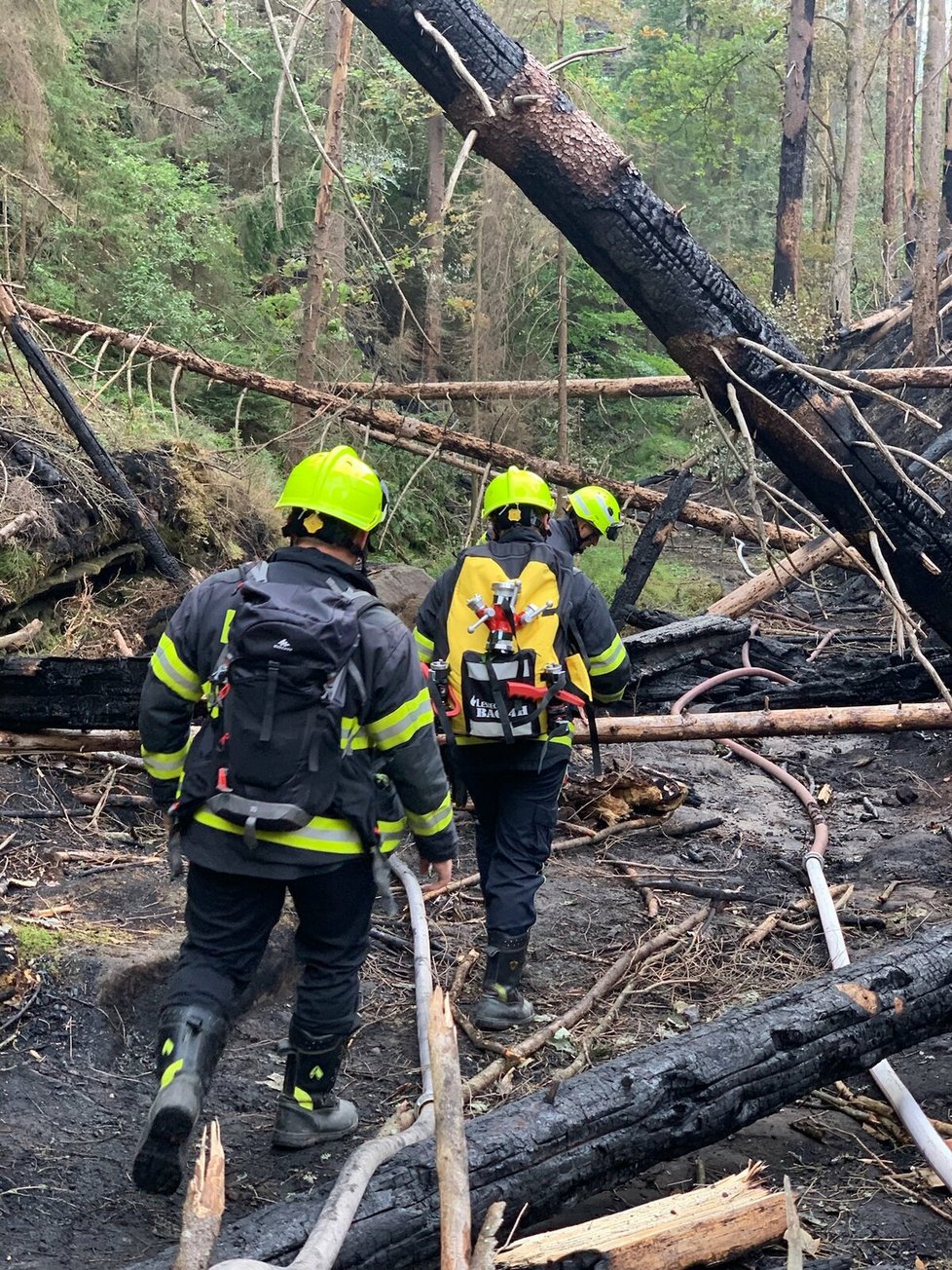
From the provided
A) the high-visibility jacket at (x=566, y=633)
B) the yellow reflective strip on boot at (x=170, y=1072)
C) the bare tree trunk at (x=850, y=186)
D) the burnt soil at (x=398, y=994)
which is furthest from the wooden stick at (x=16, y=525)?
the bare tree trunk at (x=850, y=186)

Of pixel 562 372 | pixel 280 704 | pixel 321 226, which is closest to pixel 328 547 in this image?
pixel 280 704

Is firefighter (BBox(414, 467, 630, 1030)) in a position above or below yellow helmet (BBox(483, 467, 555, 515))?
below

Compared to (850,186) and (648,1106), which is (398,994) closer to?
(648,1106)

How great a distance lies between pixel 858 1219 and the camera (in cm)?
328

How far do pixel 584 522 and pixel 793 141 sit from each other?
1868 centimetres

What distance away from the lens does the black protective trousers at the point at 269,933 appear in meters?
3.41

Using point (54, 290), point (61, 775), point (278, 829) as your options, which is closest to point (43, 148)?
point (54, 290)

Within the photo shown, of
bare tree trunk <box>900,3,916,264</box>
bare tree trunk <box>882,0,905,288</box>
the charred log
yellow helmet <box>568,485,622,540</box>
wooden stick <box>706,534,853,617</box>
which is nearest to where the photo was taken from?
the charred log

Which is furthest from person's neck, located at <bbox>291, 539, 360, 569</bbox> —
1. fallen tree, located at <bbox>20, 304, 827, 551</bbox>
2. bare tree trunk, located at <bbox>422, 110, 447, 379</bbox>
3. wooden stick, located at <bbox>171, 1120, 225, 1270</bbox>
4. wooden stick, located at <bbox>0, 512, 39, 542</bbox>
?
bare tree trunk, located at <bbox>422, 110, 447, 379</bbox>

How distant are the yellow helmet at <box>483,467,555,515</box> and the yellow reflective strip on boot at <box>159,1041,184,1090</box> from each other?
2713 millimetres

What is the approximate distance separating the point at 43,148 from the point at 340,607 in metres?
12.0

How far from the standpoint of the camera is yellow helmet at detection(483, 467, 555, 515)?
16.4 feet

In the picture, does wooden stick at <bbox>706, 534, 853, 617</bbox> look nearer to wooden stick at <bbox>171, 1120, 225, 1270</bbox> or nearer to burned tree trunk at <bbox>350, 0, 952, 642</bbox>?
burned tree trunk at <bbox>350, 0, 952, 642</bbox>

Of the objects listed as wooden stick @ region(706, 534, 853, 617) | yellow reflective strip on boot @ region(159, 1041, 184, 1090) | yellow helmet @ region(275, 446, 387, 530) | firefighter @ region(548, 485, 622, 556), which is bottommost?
wooden stick @ region(706, 534, 853, 617)
